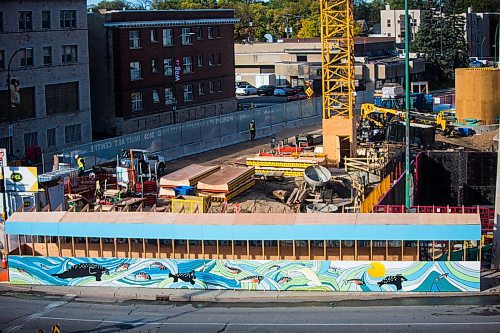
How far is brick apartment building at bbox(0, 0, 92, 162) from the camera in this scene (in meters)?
57.7

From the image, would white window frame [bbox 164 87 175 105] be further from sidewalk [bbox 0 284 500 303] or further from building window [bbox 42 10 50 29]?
sidewalk [bbox 0 284 500 303]

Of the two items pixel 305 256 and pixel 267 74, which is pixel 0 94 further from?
pixel 267 74

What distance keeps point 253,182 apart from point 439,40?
76.0 metres

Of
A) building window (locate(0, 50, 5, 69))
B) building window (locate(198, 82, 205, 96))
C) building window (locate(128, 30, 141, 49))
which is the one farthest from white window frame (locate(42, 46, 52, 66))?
building window (locate(198, 82, 205, 96))

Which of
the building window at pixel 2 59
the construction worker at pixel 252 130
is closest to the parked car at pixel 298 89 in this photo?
the construction worker at pixel 252 130

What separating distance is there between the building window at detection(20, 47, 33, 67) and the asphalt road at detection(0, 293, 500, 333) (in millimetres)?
30615

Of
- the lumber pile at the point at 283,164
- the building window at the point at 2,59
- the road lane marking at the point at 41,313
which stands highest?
A: the building window at the point at 2,59

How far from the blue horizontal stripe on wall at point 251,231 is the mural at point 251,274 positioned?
82cm

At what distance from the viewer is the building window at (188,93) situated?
75.2 m

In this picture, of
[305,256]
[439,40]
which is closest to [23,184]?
[305,256]

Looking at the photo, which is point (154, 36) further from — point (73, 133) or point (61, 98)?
point (73, 133)

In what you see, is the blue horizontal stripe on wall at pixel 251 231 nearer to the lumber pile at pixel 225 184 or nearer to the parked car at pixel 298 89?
the lumber pile at pixel 225 184

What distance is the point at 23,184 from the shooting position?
37688 mm

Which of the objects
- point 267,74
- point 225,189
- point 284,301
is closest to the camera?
point 284,301
